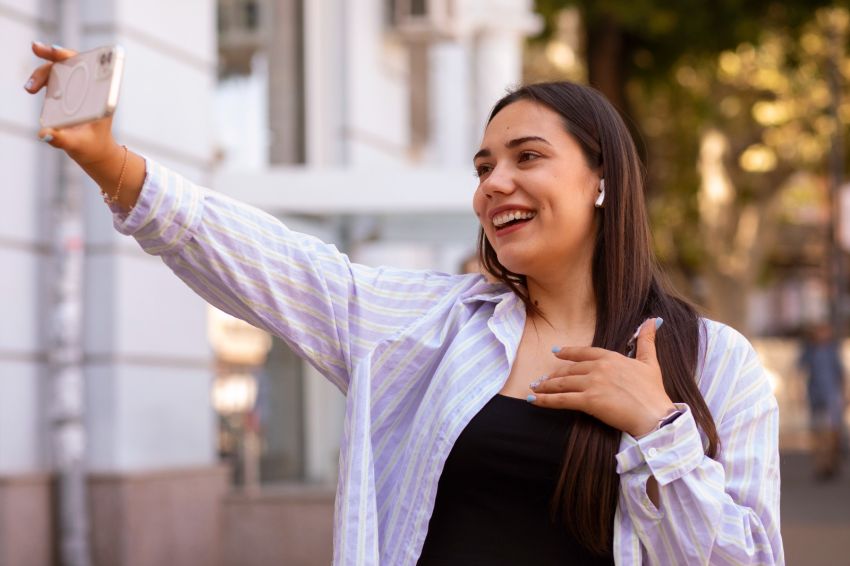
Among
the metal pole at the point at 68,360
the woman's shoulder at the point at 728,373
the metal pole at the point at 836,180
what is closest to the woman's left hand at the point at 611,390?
the woman's shoulder at the point at 728,373

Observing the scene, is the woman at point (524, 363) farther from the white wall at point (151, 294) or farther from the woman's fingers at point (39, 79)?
the white wall at point (151, 294)

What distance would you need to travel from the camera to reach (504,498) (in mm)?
2613

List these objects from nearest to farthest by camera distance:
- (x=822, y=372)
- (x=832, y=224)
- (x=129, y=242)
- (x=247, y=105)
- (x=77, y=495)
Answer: (x=77, y=495)
(x=129, y=242)
(x=247, y=105)
(x=822, y=372)
(x=832, y=224)

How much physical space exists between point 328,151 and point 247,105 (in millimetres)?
899

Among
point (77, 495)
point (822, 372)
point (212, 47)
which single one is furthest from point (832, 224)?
point (77, 495)

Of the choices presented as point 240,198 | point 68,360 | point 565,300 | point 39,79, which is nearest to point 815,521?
point 240,198

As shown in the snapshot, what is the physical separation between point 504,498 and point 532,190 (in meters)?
0.54

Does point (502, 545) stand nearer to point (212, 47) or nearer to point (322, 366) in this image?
point (322, 366)

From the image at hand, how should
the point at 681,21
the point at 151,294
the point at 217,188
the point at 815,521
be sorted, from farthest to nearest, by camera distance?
the point at 681,21, the point at 815,521, the point at 217,188, the point at 151,294

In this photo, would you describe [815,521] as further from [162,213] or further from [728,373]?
[162,213]

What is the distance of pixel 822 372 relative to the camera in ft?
61.6

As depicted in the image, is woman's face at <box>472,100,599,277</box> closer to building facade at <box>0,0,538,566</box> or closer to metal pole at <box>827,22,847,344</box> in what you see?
building facade at <box>0,0,538,566</box>

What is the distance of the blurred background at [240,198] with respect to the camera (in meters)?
8.80

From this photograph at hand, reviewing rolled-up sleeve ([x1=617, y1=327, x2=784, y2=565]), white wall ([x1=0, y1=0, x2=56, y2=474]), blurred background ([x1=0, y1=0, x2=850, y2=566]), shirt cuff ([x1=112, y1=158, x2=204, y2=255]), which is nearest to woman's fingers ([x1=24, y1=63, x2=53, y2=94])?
shirt cuff ([x1=112, y1=158, x2=204, y2=255])
